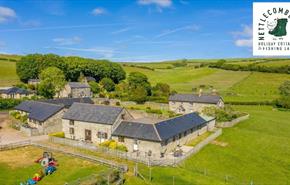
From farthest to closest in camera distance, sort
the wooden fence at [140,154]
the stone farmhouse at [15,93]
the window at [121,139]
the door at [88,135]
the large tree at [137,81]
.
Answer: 1. the large tree at [137,81]
2. the stone farmhouse at [15,93]
3. the door at [88,135]
4. the window at [121,139]
5. the wooden fence at [140,154]

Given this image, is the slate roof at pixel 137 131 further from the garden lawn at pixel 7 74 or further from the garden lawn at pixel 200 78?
the garden lawn at pixel 7 74

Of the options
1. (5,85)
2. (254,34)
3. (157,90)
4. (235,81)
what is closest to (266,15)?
(254,34)

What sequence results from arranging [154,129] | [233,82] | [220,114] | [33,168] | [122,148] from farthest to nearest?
[233,82] → [220,114] → [122,148] → [154,129] → [33,168]

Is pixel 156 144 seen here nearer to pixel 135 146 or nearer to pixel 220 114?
pixel 135 146

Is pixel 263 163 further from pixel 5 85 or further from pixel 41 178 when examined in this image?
pixel 5 85

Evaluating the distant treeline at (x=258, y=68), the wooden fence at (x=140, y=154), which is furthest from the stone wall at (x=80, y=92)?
the distant treeline at (x=258, y=68)

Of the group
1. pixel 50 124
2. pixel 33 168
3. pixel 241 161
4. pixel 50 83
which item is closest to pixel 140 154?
pixel 33 168
